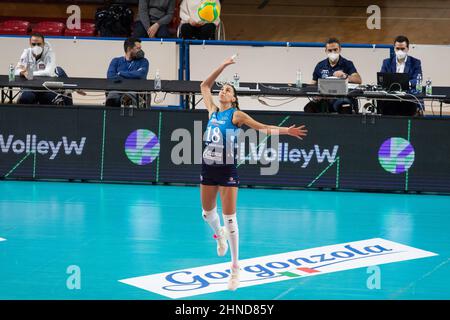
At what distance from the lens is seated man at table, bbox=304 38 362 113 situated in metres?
14.1

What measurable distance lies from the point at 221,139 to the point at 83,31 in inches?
496

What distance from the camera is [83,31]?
65.7 ft

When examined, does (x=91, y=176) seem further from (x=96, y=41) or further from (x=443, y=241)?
(x=443, y=241)

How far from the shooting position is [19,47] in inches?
677

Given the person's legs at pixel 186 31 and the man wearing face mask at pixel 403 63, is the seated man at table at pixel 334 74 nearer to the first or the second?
the man wearing face mask at pixel 403 63

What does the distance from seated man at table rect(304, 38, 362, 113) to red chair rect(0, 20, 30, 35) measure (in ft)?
27.8

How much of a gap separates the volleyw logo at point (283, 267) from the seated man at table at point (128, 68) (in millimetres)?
5893

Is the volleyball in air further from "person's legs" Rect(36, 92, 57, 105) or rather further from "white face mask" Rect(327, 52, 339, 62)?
"person's legs" Rect(36, 92, 57, 105)

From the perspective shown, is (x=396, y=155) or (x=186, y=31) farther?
A: (x=186, y=31)

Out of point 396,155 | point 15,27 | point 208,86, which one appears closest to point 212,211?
point 208,86

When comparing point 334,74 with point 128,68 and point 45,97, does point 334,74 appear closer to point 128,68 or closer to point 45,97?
point 128,68

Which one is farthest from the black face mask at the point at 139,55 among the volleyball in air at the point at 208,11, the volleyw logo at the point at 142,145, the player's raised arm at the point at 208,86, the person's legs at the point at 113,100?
the player's raised arm at the point at 208,86

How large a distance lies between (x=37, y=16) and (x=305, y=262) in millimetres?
14890
